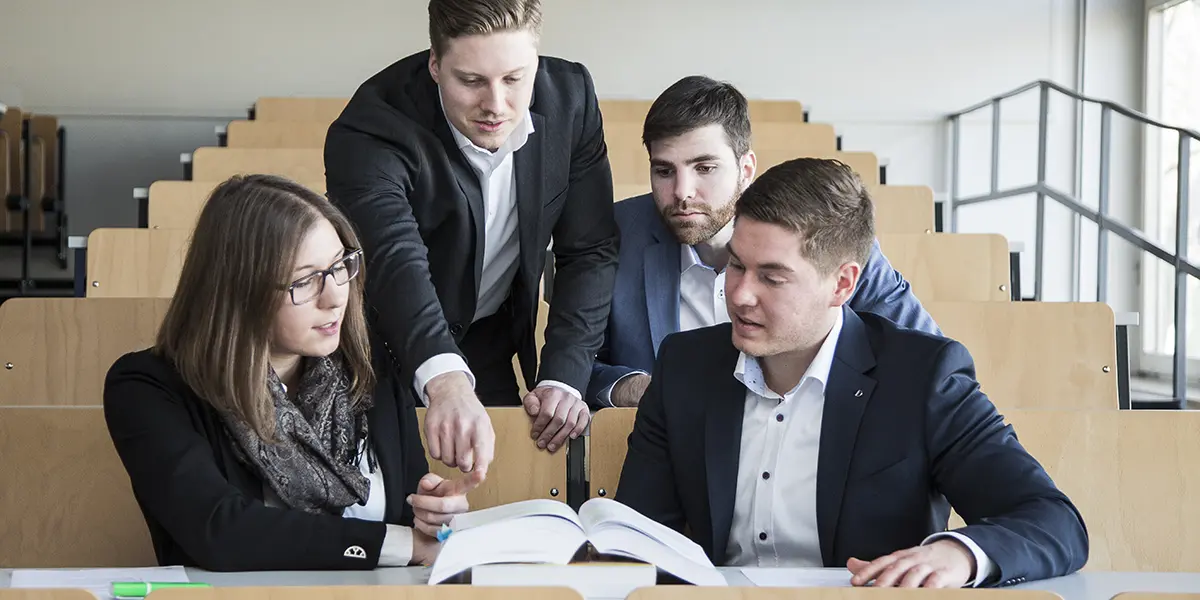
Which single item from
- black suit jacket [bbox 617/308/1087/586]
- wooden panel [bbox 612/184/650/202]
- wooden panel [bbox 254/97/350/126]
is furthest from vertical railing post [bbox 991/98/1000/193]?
black suit jacket [bbox 617/308/1087/586]

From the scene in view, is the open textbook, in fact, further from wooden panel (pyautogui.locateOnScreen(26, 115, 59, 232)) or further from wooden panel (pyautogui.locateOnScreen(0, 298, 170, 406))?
wooden panel (pyautogui.locateOnScreen(26, 115, 59, 232))

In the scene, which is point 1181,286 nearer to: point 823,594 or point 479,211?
point 479,211

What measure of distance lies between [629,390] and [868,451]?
0.62 m

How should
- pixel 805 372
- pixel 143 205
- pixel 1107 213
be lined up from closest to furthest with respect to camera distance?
pixel 805 372
pixel 143 205
pixel 1107 213

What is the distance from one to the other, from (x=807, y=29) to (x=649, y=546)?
4419 mm

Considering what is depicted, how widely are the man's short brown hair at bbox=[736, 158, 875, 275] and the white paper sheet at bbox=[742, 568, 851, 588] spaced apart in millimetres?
449

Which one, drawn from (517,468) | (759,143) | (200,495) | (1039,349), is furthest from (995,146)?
(200,495)

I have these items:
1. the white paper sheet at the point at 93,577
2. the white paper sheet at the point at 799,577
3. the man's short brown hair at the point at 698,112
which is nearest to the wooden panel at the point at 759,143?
the man's short brown hair at the point at 698,112

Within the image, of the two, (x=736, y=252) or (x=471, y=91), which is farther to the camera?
(x=471, y=91)

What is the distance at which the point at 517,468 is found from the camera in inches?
68.9

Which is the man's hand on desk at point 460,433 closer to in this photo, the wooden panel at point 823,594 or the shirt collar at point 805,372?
the shirt collar at point 805,372

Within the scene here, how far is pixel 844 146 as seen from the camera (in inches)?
206

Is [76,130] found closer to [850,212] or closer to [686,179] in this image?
[686,179]

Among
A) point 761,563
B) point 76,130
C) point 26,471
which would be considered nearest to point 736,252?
point 761,563
